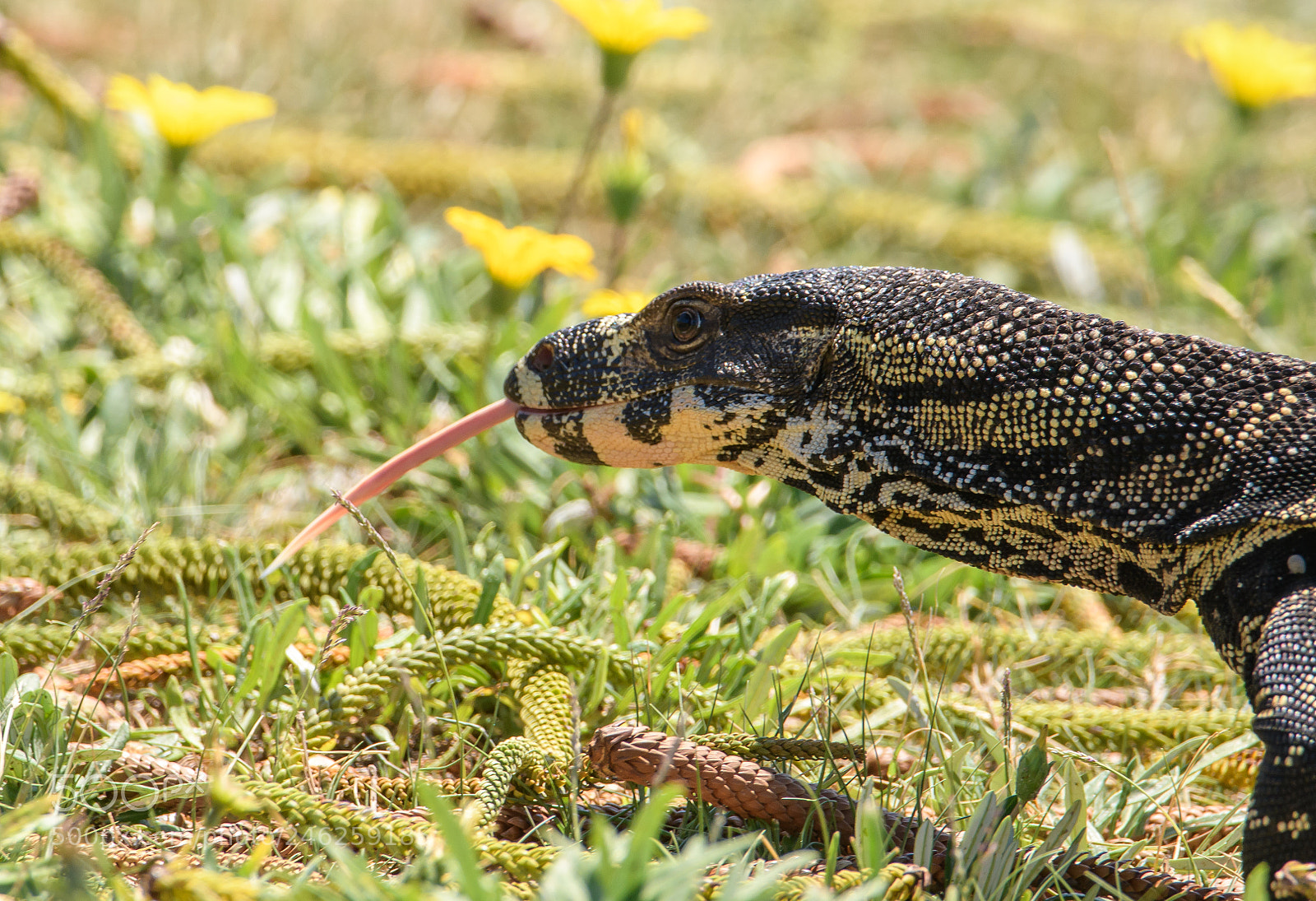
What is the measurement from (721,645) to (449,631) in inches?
28.5

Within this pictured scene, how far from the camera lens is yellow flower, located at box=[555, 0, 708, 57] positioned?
432cm

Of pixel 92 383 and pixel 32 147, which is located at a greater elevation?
pixel 32 147

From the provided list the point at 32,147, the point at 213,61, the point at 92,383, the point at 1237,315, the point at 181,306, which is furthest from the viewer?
the point at 213,61

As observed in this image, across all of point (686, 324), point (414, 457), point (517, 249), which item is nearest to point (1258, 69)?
point (517, 249)

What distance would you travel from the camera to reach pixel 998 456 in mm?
2551

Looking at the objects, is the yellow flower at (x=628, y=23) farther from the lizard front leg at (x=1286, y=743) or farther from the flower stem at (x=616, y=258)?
the lizard front leg at (x=1286, y=743)

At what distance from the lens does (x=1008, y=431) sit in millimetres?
2539

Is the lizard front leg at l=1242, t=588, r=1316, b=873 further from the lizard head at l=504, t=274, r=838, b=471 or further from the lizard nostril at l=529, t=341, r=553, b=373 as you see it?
the lizard nostril at l=529, t=341, r=553, b=373

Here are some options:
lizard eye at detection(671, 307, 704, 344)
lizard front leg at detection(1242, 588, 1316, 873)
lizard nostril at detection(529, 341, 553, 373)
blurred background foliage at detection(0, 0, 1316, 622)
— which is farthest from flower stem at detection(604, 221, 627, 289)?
lizard front leg at detection(1242, 588, 1316, 873)

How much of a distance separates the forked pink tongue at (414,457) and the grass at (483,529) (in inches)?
6.8

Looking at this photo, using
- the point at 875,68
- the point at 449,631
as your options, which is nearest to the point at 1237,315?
the point at 449,631

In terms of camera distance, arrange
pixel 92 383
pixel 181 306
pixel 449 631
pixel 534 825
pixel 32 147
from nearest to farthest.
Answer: pixel 534 825 < pixel 449 631 < pixel 92 383 < pixel 181 306 < pixel 32 147

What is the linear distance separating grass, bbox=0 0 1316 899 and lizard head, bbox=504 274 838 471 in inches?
20.4

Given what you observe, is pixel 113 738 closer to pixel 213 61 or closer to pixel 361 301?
pixel 361 301
